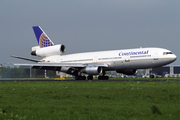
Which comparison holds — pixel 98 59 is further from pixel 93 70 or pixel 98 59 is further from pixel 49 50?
pixel 49 50

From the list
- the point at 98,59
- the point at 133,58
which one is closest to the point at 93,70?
the point at 98,59

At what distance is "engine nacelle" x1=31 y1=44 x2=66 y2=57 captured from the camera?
50812 millimetres

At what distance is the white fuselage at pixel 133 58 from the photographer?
38531 mm

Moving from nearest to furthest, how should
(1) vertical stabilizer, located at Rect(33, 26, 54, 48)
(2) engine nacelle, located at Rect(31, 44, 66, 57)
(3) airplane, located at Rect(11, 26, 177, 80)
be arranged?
(3) airplane, located at Rect(11, 26, 177, 80)
(2) engine nacelle, located at Rect(31, 44, 66, 57)
(1) vertical stabilizer, located at Rect(33, 26, 54, 48)

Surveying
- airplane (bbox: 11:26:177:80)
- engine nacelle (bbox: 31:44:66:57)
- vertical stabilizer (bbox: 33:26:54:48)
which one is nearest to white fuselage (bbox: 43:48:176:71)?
airplane (bbox: 11:26:177:80)

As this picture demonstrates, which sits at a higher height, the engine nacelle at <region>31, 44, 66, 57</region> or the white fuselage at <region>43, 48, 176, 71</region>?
the engine nacelle at <region>31, 44, 66, 57</region>

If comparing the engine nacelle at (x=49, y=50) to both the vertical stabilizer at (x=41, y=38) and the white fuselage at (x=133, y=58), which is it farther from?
the white fuselage at (x=133, y=58)

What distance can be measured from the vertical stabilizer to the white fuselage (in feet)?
35.5

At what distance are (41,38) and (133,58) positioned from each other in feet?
73.0

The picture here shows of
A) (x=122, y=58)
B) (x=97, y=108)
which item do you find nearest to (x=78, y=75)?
(x=122, y=58)

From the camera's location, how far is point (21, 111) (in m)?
9.87

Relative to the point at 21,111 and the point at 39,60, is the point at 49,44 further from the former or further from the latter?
the point at 21,111

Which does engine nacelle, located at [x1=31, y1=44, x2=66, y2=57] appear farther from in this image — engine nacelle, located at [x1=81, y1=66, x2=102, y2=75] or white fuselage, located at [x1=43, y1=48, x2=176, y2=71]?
engine nacelle, located at [x1=81, y1=66, x2=102, y2=75]

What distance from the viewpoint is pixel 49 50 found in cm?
5212
